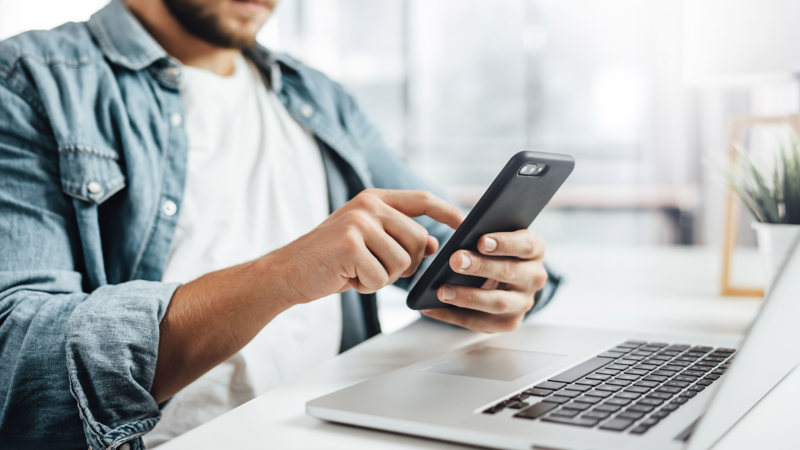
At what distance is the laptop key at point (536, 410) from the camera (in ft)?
1.47

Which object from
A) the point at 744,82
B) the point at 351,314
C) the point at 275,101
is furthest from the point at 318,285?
the point at 744,82

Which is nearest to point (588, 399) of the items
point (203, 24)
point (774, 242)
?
point (774, 242)

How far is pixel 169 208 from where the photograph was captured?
86 cm

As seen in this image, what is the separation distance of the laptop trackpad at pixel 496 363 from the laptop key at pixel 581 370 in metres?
0.03

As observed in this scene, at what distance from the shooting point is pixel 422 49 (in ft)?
14.9

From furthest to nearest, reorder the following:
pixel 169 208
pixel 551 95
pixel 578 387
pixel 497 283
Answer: pixel 551 95 → pixel 169 208 → pixel 497 283 → pixel 578 387

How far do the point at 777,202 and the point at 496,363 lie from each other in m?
0.50

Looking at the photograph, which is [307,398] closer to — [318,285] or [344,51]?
[318,285]

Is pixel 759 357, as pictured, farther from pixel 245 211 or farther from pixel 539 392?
pixel 245 211

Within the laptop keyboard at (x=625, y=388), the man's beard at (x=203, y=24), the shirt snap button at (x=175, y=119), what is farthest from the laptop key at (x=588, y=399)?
the man's beard at (x=203, y=24)

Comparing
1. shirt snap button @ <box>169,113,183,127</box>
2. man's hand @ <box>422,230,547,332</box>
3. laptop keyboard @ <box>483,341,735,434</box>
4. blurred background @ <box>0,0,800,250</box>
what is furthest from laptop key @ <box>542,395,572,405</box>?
blurred background @ <box>0,0,800,250</box>

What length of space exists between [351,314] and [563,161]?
483mm

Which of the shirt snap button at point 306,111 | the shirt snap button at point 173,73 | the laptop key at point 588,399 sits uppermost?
the shirt snap button at point 173,73

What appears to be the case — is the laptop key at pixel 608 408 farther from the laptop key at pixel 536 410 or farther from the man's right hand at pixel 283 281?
the man's right hand at pixel 283 281
